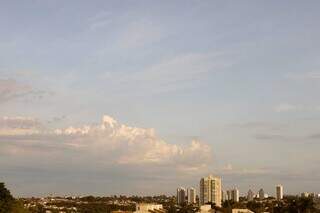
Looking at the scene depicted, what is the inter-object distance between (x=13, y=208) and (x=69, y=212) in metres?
87.8

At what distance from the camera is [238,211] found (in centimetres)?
11981

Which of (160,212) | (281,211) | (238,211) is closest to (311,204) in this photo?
(281,211)

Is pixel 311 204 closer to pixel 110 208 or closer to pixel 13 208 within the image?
pixel 13 208

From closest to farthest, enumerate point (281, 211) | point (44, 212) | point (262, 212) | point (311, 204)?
point (311, 204)
point (281, 211)
point (262, 212)
point (44, 212)

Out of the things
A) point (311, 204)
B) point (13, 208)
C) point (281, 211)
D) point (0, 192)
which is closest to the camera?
point (13, 208)

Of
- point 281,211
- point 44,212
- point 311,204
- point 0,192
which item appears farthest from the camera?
point 44,212

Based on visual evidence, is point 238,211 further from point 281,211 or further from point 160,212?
point 160,212

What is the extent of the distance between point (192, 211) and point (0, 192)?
51518 mm

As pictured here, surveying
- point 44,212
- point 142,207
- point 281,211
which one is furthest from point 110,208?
point 281,211

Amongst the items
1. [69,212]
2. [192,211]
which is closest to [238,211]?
[192,211]

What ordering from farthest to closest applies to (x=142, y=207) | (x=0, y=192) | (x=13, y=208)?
(x=142, y=207)
(x=0, y=192)
(x=13, y=208)

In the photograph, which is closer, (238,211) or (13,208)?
(13,208)

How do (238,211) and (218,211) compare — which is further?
(218,211)

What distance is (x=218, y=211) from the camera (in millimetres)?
137375
